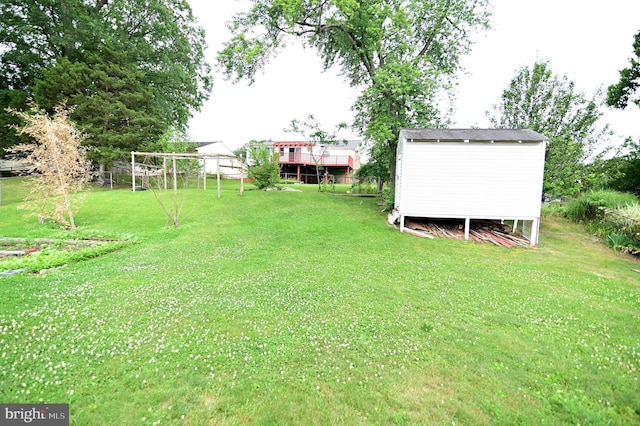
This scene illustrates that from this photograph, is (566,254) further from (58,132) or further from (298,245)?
(58,132)

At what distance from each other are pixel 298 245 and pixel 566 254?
25.7ft

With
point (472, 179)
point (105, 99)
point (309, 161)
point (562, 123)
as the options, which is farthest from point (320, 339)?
point (309, 161)

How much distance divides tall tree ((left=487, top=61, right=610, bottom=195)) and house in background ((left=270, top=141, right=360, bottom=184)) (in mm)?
19586

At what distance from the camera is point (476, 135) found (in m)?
9.84

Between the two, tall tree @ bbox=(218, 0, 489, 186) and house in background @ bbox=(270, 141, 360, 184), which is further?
house in background @ bbox=(270, 141, 360, 184)

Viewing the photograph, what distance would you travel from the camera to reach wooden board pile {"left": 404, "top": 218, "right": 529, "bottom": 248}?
9664 mm

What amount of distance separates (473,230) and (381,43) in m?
10.0

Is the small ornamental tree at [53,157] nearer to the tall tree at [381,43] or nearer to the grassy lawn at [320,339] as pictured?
the grassy lawn at [320,339]

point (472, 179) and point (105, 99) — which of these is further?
point (105, 99)

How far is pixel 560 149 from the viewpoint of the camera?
43.9 ft

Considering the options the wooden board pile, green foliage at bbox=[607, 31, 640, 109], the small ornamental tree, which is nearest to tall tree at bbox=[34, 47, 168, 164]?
the small ornamental tree

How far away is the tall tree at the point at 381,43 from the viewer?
13039 millimetres

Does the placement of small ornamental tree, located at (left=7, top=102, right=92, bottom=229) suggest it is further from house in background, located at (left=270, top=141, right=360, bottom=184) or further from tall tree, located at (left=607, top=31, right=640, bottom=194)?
house in background, located at (left=270, top=141, right=360, bottom=184)

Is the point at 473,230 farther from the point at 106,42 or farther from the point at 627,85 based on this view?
the point at 106,42
